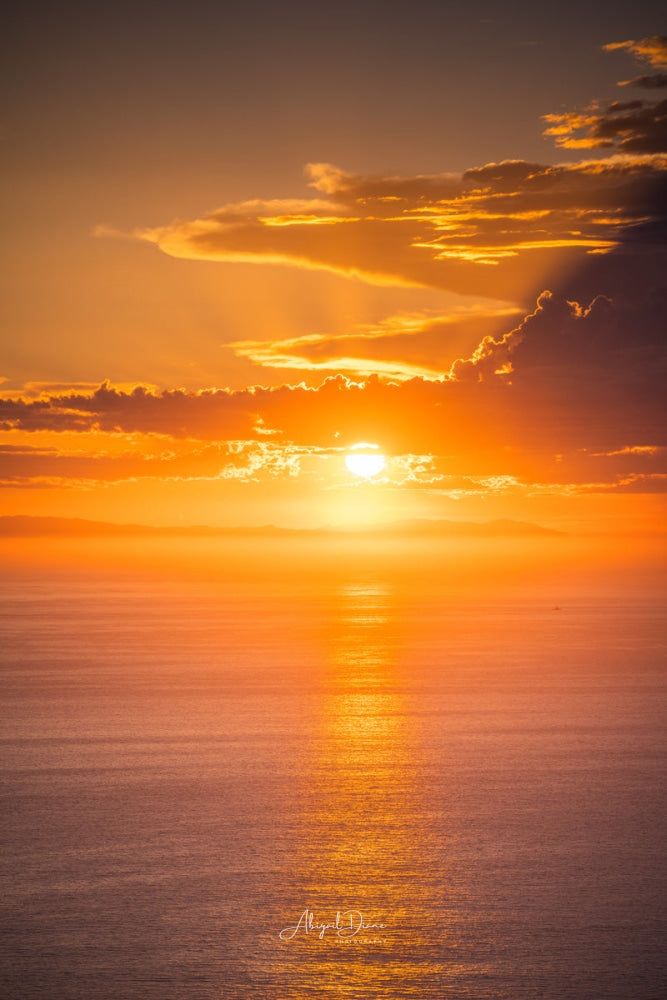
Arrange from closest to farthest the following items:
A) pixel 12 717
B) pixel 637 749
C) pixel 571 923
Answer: pixel 571 923, pixel 637 749, pixel 12 717

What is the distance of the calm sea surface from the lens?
78.8 ft

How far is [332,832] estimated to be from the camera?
3378 cm

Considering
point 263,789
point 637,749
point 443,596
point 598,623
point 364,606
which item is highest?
point 443,596

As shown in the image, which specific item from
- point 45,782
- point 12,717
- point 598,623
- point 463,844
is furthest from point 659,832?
point 598,623

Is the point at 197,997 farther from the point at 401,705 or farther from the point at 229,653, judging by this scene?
the point at 229,653

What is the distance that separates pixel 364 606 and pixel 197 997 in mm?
137502

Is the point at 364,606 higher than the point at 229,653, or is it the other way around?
the point at 364,606

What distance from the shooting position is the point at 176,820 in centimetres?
3488

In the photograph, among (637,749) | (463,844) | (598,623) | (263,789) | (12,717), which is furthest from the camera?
(598,623)

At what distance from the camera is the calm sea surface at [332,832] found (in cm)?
2402

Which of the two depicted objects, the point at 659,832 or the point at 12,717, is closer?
the point at 659,832

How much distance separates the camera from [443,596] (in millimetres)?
191375

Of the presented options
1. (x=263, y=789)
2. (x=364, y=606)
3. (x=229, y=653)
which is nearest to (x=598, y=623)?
(x=364, y=606)

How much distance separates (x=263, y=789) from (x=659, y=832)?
13.9m
